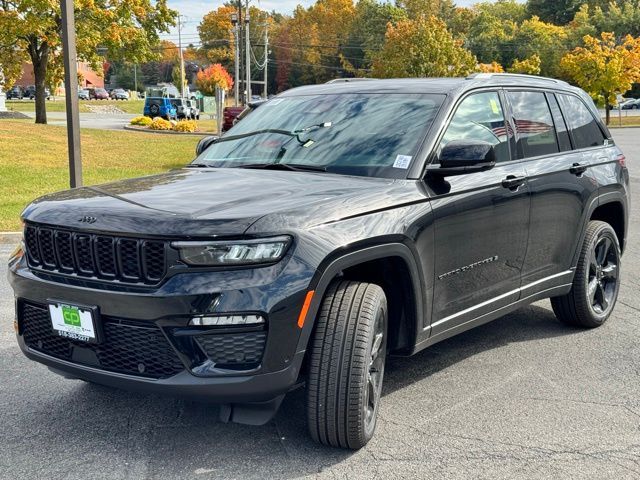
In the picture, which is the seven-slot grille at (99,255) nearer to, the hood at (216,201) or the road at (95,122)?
the hood at (216,201)

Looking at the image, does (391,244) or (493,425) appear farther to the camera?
(493,425)

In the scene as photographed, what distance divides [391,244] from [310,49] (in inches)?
4698

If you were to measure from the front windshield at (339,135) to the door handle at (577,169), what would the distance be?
1.40 meters

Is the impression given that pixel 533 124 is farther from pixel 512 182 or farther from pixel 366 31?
pixel 366 31

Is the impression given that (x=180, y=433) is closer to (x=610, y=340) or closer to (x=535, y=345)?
(x=535, y=345)

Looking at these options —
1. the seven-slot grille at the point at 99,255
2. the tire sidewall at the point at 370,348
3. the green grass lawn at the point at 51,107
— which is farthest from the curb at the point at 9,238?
the green grass lawn at the point at 51,107

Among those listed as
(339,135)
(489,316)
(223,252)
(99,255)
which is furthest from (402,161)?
(99,255)

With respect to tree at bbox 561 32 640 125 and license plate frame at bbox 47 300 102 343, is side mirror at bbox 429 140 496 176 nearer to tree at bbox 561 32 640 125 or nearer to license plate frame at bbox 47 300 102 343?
license plate frame at bbox 47 300 102 343

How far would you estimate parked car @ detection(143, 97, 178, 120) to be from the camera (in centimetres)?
5544

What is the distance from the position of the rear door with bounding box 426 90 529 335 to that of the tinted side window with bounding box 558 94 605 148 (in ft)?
3.37

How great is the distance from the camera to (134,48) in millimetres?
37344

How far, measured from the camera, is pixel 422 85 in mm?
4750

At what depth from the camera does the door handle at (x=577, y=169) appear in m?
5.36

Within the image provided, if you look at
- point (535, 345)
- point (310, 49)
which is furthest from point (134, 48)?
point (310, 49)
